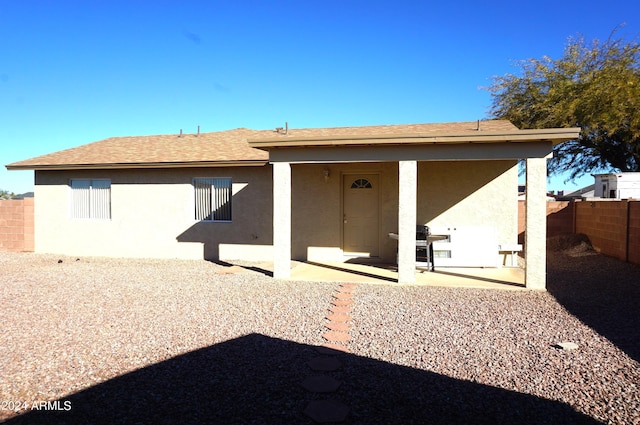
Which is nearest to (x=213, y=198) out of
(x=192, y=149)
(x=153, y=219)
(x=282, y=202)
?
(x=153, y=219)

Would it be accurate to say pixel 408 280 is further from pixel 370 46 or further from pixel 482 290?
pixel 370 46

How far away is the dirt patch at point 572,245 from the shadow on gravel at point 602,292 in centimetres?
42

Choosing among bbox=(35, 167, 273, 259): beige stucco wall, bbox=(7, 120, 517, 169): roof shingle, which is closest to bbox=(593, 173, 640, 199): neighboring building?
bbox=(7, 120, 517, 169): roof shingle

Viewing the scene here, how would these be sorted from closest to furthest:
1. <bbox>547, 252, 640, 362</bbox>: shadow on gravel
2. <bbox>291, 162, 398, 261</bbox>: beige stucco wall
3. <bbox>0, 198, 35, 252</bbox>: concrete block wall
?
<bbox>547, 252, 640, 362</bbox>: shadow on gravel → <bbox>291, 162, 398, 261</bbox>: beige stucco wall → <bbox>0, 198, 35, 252</bbox>: concrete block wall

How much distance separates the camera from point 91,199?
1380 cm

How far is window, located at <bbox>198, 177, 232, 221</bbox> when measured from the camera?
12.6m

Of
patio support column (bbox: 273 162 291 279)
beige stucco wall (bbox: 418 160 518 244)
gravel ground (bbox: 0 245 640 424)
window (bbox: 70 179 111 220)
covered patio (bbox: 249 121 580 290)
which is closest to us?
gravel ground (bbox: 0 245 640 424)

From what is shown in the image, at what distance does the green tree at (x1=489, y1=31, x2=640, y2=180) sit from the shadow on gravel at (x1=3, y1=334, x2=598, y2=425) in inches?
737

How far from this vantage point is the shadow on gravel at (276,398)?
337cm

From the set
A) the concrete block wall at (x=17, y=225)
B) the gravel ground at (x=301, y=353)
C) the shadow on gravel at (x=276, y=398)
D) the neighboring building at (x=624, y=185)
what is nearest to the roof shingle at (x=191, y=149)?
the concrete block wall at (x=17, y=225)

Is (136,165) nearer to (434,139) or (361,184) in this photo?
(361,184)

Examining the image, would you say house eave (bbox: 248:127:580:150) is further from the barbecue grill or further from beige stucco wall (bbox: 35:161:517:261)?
beige stucco wall (bbox: 35:161:517:261)

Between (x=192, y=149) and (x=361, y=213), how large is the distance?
→ 5917mm

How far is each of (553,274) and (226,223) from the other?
864 cm
